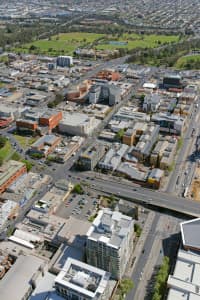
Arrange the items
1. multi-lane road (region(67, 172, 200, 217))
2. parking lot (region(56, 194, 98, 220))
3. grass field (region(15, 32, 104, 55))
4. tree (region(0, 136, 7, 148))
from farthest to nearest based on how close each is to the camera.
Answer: grass field (region(15, 32, 104, 55))
tree (region(0, 136, 7, 148))
multi-lane road (region(67, 172, 200, 217))
parking lot (region(56, 194, 98, 220))

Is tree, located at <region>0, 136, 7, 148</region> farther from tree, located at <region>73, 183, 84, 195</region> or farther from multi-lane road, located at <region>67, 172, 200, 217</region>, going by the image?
tree, located at <region>73, 183, 84, 195</region>

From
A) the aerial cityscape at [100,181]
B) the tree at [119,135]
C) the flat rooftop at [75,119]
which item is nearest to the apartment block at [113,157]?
the aerial cityscape at [100,181]

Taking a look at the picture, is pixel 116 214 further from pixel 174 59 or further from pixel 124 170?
pixel 174 59

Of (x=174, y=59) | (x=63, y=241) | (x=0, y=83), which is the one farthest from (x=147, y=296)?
(x=174, y=59)

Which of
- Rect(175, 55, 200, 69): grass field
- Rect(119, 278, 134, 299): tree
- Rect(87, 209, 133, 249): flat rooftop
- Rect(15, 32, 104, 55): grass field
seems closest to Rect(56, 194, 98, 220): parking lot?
Rect(87, 209, 133, 249): flat rooftop

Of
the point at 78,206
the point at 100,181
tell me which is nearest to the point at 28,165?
the point at 100,181
